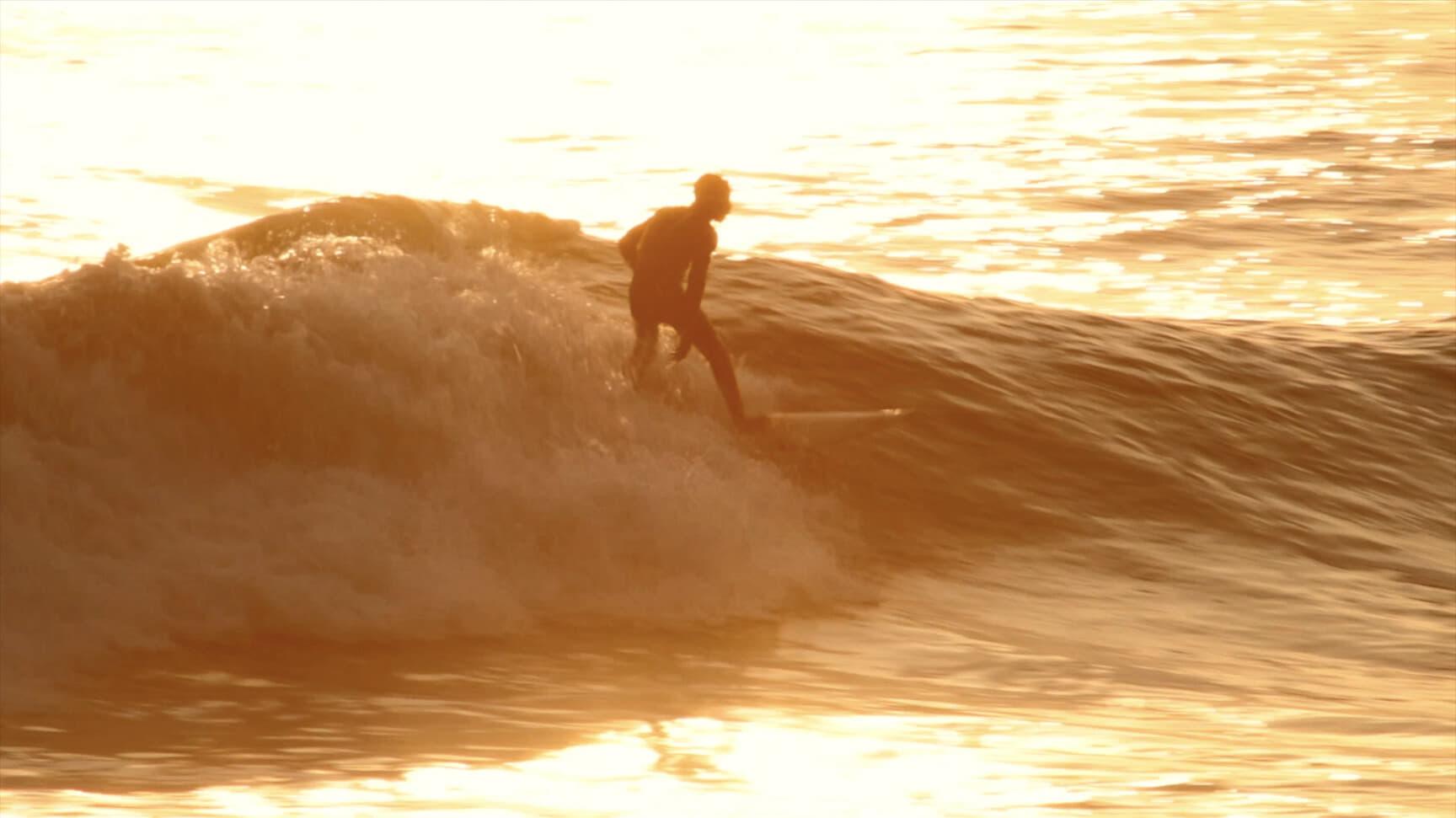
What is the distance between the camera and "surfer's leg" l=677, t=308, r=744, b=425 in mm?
11992

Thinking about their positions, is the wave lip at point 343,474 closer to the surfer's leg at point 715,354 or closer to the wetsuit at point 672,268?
the surfer's leg at point 715,354

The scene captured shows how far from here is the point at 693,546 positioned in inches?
448

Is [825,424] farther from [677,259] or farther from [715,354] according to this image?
[677,259]

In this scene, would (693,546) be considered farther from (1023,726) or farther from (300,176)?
(300,176)

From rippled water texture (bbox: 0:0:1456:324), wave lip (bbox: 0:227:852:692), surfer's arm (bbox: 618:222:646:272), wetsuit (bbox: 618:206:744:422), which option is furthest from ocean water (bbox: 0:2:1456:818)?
Answer: surfer's arm (bbox: 618:222:646:272)

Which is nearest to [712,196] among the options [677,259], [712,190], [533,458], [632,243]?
[712,190]

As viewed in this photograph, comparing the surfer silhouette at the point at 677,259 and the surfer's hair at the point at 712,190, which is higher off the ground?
the surfer's hair at the point at 712,190

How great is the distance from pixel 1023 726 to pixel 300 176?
23.1 meters

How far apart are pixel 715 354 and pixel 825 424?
1.76 m

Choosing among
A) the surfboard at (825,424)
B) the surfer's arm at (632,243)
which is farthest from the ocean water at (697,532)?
the surfer's arm at (632,243)

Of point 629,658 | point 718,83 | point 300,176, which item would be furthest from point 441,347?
point 718,83

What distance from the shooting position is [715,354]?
40.5 ft

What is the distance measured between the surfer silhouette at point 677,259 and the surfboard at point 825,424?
1386 millimetres

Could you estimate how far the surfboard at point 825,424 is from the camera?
1345 centimetres
